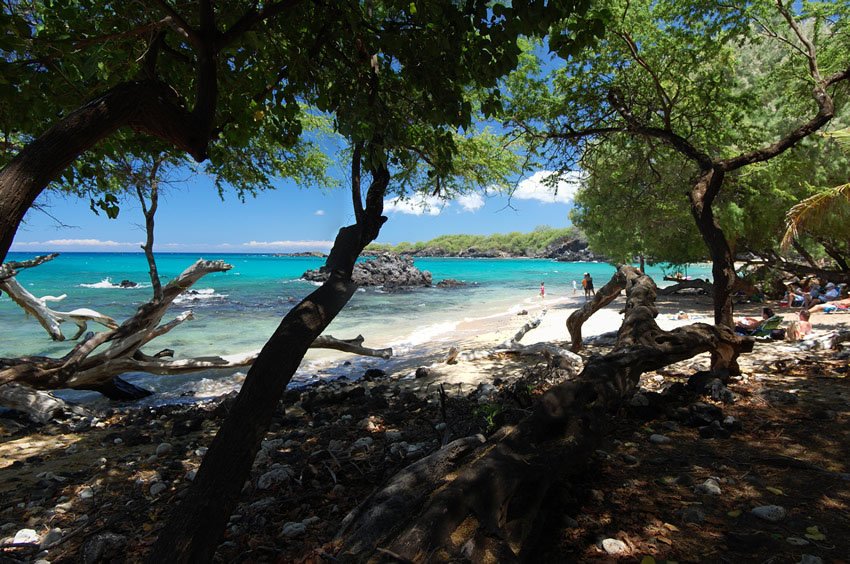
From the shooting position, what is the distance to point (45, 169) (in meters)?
1.89

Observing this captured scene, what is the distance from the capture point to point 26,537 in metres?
3.34

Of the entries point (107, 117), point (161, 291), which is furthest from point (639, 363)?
point (161, 291)

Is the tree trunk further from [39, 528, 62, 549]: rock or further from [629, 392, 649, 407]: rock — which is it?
[39, 528, 62, 549]: rock

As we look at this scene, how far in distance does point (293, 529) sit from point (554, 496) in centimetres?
177

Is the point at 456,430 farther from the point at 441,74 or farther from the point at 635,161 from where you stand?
the point at 635,161

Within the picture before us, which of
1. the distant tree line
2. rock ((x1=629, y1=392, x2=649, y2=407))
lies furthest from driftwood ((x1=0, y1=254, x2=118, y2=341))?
the distant tree line

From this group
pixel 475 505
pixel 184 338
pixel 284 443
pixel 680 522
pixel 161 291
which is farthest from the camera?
pixel 184 338

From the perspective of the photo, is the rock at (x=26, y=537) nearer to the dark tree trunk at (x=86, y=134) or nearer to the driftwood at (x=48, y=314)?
the dark tree trunk at (x=86, y=134)

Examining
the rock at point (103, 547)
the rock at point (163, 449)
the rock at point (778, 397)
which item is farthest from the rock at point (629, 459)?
the rock at point (163, 449)

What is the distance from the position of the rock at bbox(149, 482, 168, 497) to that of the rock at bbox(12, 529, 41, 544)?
81 cm

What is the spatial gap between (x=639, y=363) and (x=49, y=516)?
5.72 metres

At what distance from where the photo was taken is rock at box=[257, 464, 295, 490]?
3617mm

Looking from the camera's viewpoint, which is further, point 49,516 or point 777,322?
point 777,322

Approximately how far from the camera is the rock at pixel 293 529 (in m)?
2.80
